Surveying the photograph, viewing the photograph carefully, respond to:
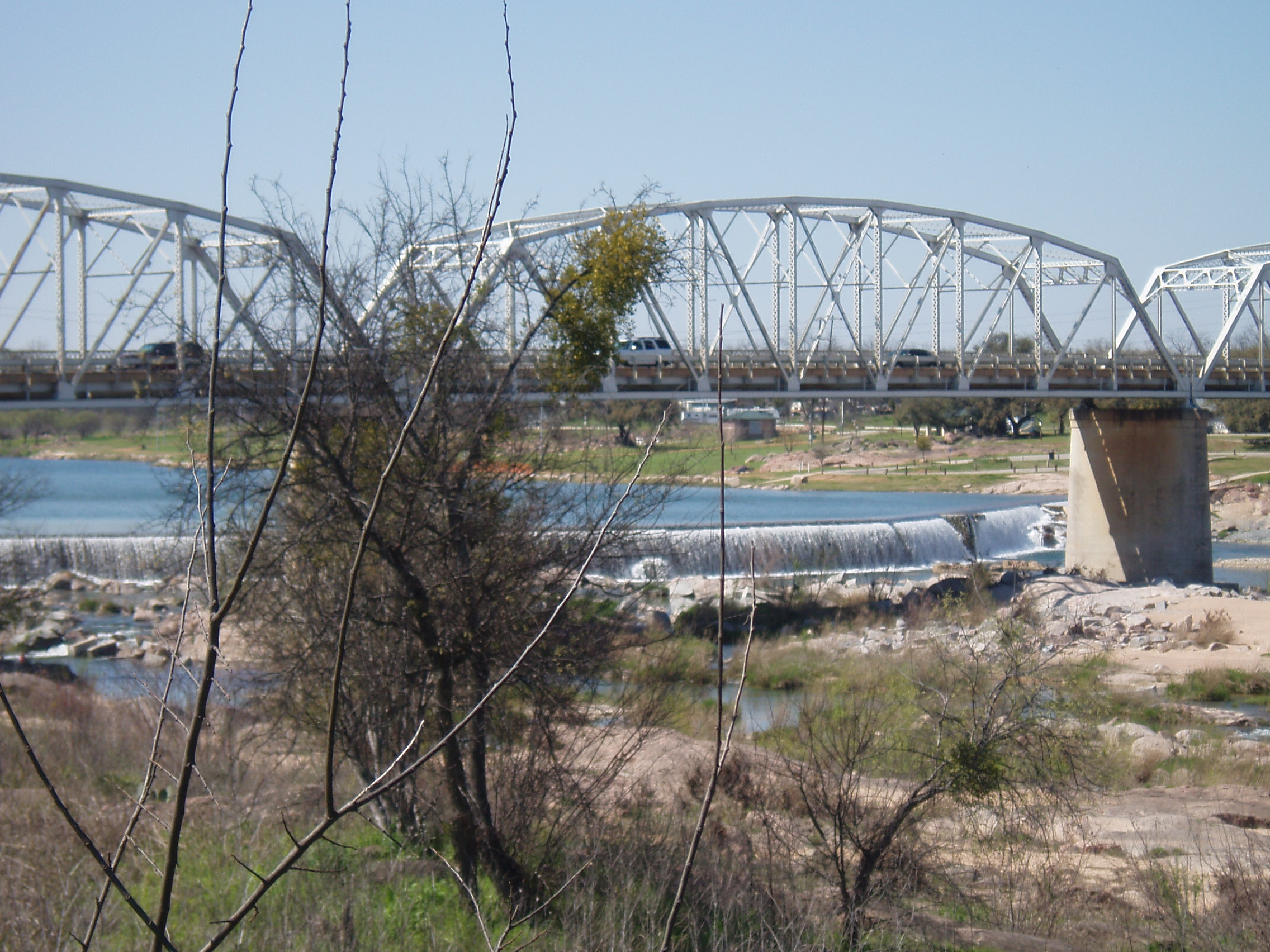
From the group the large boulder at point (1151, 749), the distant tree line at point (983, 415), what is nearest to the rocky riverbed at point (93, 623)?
the large boulder at point (1151, 749)

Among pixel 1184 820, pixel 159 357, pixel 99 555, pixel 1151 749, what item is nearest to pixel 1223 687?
pixel 1151 749

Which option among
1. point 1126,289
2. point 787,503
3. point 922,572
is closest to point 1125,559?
point 922,572

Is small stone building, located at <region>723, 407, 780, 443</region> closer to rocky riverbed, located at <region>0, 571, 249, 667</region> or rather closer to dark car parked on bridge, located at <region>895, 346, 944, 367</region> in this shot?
dark car parked on bridge, located at <region>895, 346, 944, 367</region>

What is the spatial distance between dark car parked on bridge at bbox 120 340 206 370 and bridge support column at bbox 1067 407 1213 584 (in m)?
34.0

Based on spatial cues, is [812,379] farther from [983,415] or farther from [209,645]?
[983,415]

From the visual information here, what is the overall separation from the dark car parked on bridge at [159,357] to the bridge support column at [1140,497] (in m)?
34.0

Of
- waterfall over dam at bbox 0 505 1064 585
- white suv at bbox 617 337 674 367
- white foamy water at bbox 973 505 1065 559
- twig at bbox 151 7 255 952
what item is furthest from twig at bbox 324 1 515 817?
white foamy water at bbox 973 505 1065 559

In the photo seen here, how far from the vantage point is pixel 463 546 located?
30.5 ft

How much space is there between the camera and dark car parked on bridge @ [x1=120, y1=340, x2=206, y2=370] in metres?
14.0

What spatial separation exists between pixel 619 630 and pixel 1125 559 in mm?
36741

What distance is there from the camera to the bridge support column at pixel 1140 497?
41.1m

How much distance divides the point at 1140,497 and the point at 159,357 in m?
37.0

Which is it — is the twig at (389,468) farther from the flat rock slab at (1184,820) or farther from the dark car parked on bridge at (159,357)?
the flat rock slab at (1184,820)

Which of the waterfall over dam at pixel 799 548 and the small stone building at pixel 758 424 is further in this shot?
the small stone building at pixel 758 424
